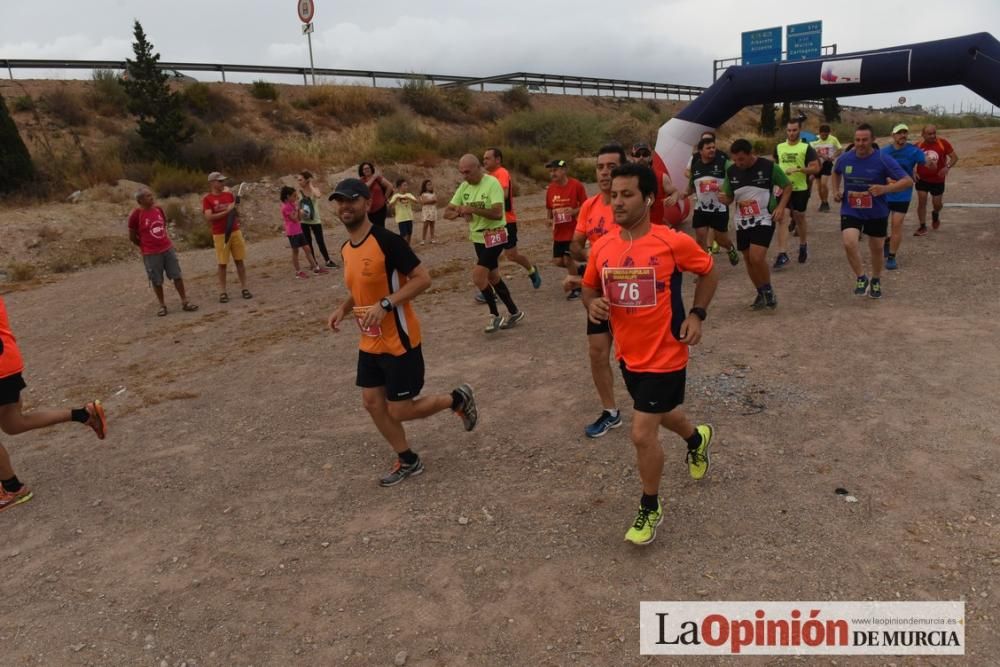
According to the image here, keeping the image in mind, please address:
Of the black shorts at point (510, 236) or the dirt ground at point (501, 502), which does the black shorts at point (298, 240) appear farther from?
the black shorts at point (510, 236)

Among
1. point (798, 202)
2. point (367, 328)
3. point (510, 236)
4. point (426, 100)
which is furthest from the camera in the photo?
point (426, 100)

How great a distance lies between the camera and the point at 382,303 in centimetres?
382

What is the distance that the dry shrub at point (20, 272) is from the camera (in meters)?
13.4

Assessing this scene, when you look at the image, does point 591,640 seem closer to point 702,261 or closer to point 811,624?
point 811,624

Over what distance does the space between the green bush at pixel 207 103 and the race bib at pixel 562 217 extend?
23.6 metres

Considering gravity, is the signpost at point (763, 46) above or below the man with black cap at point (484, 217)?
above

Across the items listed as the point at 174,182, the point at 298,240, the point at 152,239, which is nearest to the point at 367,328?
the point at 152,239

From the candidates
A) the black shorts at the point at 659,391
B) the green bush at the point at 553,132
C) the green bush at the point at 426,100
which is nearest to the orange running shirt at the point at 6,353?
the black shorts at the point at 659,391

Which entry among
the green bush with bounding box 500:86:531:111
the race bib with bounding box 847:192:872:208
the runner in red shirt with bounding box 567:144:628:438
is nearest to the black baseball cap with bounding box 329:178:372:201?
the runner in red shirt with bounding box 567:144:628:438

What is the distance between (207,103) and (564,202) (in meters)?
24.5

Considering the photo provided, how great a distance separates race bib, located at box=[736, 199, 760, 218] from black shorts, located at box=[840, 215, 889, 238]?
112cm

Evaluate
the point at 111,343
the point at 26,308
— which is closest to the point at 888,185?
the point at 111,343

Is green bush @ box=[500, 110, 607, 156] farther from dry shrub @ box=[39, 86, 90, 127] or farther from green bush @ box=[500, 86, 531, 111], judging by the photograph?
dry shrub @ box=[39, 86, 90, 127]

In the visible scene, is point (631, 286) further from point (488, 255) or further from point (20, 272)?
point (20, 272)
